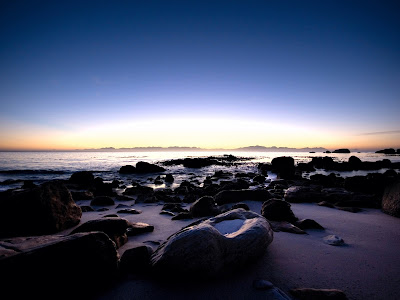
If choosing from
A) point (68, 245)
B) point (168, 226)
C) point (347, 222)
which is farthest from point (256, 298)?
point (347, 222)

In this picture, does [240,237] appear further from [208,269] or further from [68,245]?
[68,245]

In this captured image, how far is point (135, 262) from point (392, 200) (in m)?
6.28

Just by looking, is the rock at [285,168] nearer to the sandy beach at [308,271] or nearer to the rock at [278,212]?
the rock at [278,212]

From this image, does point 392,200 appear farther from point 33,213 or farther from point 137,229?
point 33,213

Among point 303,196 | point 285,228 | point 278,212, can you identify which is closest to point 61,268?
point 285,228

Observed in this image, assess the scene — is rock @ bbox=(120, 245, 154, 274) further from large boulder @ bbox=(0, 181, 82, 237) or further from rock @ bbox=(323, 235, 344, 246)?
rock @ bbox=(323, 235, 344, 246)

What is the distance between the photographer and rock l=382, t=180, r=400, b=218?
4.96 metres

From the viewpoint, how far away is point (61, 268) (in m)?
1.92

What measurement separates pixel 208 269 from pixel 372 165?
32.4m

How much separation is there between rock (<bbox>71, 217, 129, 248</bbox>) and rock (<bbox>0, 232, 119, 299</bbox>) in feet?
2.66

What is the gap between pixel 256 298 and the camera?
1973mm

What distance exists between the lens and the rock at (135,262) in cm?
246

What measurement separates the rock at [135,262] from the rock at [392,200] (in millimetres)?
5945

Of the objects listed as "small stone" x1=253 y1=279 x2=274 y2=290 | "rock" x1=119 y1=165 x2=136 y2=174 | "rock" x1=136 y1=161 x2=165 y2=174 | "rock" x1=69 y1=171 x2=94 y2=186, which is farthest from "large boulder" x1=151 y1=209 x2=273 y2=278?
"rock" x1=136 y1=161 x2=165 y2=174
